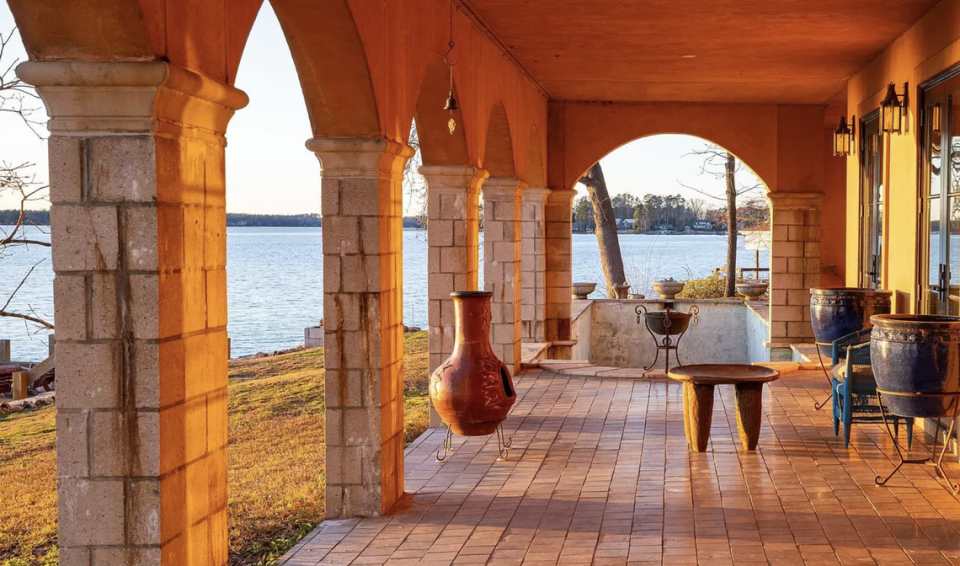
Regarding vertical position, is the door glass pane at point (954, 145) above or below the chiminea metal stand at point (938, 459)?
above

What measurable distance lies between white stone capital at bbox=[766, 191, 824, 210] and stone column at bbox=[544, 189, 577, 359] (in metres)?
2.61

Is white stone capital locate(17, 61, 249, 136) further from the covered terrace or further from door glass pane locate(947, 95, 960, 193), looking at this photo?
door glass pane locate(947, 95, 960, 193)

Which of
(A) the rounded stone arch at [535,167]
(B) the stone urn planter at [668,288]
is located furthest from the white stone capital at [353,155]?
(B) the stone urn planter at [668,288]

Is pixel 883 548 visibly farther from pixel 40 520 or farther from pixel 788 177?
pixel 788 177

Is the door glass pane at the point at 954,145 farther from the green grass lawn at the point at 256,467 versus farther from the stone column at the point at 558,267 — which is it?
the stone column at the point at 558,267

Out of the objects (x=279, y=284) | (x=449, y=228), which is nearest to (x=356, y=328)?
(x=449, y=228)

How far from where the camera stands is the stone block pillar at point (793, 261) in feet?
43.1

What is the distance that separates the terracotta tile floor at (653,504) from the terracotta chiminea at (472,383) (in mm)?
444

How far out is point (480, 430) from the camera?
5.99 m

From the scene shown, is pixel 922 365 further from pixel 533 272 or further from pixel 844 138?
pixel 533 272

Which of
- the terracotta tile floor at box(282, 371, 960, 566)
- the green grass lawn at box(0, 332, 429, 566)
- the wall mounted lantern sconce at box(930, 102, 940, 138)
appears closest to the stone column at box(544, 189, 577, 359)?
the green grass lawn at box(0, 332, 429, 566)

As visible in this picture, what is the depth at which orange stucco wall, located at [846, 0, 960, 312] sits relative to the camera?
728cm

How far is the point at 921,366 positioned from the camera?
565 centimetres

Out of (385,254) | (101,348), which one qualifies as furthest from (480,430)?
(101,348)
